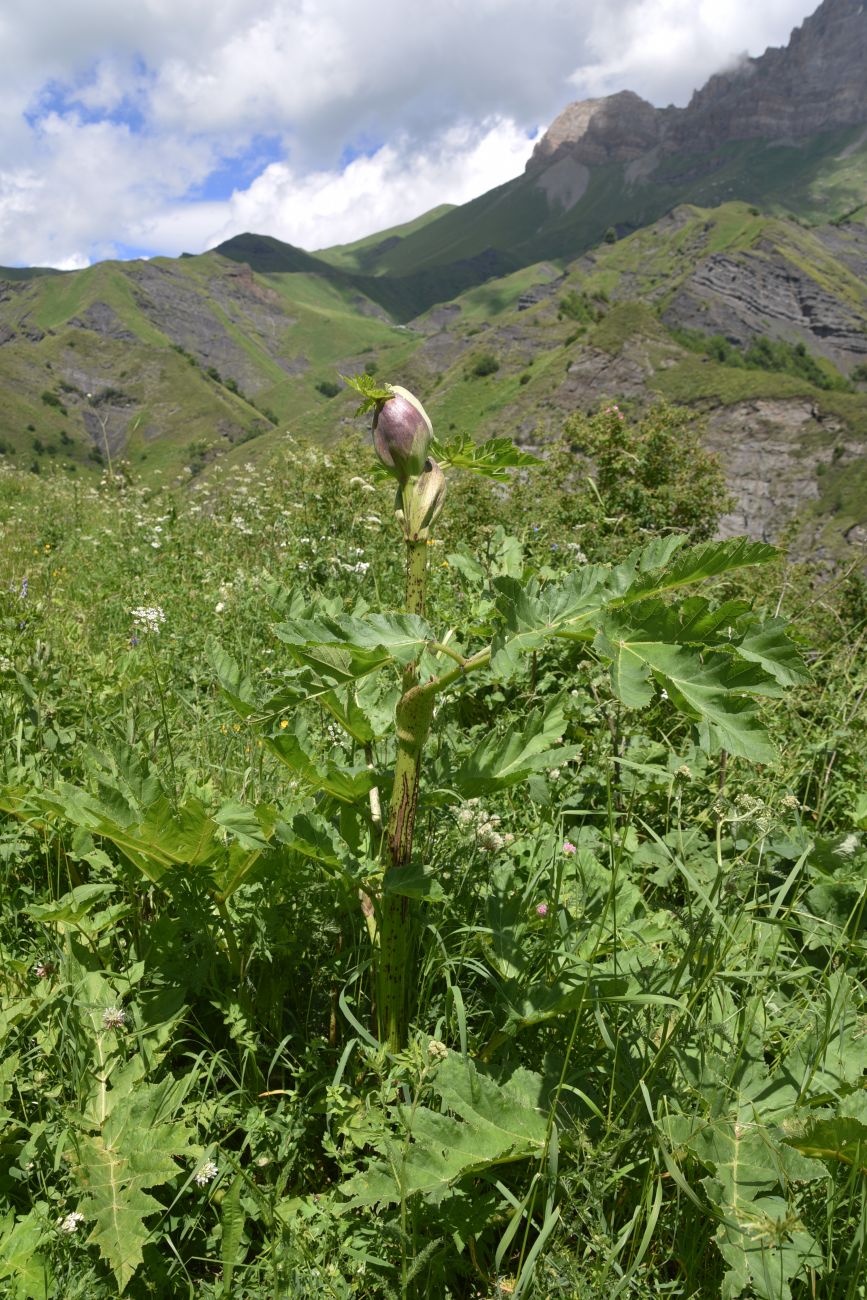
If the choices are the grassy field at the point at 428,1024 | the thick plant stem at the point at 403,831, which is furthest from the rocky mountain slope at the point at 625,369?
the thick plant stem at the point at 403,831

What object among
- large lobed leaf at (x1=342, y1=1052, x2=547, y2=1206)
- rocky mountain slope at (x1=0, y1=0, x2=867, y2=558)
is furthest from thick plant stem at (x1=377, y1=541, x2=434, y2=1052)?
rocky mountain slope at (x1=0, y1=0, x2=867, y2=558)

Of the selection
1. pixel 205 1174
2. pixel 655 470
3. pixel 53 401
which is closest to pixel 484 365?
pixel 53 401

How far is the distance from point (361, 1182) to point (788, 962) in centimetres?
131

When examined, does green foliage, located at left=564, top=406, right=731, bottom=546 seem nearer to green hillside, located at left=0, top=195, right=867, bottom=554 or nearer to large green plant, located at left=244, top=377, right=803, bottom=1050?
large green plant, located at left=244, top=377, right=803, bottom=1050

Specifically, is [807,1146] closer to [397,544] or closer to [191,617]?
[191,617]

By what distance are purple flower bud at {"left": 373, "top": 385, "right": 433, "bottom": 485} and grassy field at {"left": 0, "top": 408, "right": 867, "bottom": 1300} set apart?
0.14m

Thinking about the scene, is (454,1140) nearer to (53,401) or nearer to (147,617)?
(147,617)

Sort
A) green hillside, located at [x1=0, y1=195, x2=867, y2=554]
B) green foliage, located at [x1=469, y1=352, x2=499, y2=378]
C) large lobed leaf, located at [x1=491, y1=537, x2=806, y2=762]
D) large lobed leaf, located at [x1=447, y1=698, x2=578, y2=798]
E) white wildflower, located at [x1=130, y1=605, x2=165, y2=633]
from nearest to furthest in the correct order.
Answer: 1. large lobed leaf, located at [x1=491, y1=537, x2=806, y2=762]
2. large lobed leaf, located at [x1=447, y1=698, x2=578, y2=798]
3. white wildflower, located at [x1=130, y1=605, x2=165, y2=633]
4. green hillside, located at [x1=0, y1=195, x2=867, y2=554]
5. green foliage, located at [x1=469, y1=352, x2=499, y2=378]

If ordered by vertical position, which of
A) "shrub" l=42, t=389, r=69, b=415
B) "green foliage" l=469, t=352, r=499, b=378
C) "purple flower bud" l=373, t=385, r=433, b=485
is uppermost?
"shrub" l=42, t=389, r=69, b=415

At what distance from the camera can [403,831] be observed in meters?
1.63

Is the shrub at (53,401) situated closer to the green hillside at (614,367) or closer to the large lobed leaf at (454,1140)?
the green hillside at (614,367)

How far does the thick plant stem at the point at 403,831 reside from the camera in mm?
1503

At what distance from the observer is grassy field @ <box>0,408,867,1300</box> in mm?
1405

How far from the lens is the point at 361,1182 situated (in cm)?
144
